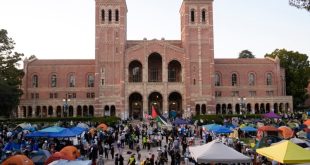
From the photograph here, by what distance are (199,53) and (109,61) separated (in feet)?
53.4

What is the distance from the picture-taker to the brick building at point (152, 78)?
65.4 m

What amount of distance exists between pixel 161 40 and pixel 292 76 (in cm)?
3115

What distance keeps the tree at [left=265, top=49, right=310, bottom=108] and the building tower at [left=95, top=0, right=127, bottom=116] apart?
36.2 m

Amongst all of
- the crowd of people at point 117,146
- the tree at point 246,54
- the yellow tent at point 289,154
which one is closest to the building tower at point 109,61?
the crowd of people at point 117,146

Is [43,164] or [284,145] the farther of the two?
[43,164]

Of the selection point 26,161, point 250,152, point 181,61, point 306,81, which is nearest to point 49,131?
point 26,161

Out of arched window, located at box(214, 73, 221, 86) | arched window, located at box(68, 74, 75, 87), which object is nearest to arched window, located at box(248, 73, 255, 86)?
arched window, located at box(214, 73, 221, 86)

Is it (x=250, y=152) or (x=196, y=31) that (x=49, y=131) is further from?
(x=196, y=31)

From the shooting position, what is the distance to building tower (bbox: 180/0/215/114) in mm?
65812

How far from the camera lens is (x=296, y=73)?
7781 centimetres

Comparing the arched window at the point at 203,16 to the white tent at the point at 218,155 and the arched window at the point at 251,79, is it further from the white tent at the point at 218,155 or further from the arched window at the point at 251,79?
the white tent at the point at 218,155

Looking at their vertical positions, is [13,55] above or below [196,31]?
below

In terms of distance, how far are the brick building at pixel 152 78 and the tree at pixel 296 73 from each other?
13.9 ft

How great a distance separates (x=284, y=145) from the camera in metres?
13.9
